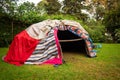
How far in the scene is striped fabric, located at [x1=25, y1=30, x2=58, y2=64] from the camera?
7988 mm

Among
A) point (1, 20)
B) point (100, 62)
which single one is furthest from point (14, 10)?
point (100, 62)

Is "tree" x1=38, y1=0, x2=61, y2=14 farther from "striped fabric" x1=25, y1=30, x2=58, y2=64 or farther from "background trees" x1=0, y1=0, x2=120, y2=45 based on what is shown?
"striped fabric" x1=25, y1=30, x2=58, y2=64

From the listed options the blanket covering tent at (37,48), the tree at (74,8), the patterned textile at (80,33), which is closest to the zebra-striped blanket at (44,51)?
the blanket covering tent at (37,48)

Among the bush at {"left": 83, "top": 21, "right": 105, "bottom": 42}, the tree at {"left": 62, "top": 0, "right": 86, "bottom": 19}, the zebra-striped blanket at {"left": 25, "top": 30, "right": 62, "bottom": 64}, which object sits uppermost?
the tree at {"left": 62, "top": 0, "right": 86, "bottom": 19}

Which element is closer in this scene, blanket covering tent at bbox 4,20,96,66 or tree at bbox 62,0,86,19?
blanket covering tent at bbox 4,20,96,66

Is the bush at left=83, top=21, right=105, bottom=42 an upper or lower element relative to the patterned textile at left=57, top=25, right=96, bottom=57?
lower

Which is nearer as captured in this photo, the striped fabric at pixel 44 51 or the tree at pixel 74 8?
the striped fabric at pixel 44 51

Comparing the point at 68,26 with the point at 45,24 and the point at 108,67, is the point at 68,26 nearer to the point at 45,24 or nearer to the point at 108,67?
the point at 45,24

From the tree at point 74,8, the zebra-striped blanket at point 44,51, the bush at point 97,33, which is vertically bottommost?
the bush at point 97,33

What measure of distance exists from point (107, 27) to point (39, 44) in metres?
11.6

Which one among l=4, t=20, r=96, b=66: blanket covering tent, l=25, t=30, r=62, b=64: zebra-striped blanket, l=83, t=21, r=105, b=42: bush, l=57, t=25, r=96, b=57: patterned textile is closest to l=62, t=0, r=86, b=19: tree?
l=83, t=21, r=105, b=42: bush

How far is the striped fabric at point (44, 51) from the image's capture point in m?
7.99

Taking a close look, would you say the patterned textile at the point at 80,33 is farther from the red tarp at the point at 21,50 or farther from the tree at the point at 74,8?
the tree at the point at 74,8

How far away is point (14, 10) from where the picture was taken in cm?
1426
